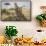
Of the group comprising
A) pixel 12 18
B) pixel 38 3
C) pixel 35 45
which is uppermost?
pixel 38 3

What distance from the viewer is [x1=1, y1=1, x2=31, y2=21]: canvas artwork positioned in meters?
2.71

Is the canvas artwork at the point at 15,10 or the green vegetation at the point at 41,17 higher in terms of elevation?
the canvas artwork at the point at 15,10

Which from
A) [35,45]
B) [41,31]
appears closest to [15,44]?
[35,45]

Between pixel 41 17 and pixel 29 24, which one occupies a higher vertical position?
pixel 41 17

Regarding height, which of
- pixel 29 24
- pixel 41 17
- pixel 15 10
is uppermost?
pixel 15 10

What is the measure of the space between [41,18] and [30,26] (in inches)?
8.9

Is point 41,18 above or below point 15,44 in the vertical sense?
above

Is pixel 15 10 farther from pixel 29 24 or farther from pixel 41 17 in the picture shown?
pixel 41 17

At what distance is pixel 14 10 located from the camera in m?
2.72

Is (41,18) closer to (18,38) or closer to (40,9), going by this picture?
(40,9)

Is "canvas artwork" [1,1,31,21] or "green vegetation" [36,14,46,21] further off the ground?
"canvas artwork" [1,1,31,21]

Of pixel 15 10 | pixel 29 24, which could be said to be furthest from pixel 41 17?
pixel 15 10

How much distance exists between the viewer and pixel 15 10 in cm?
272

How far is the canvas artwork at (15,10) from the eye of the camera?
2713mm
